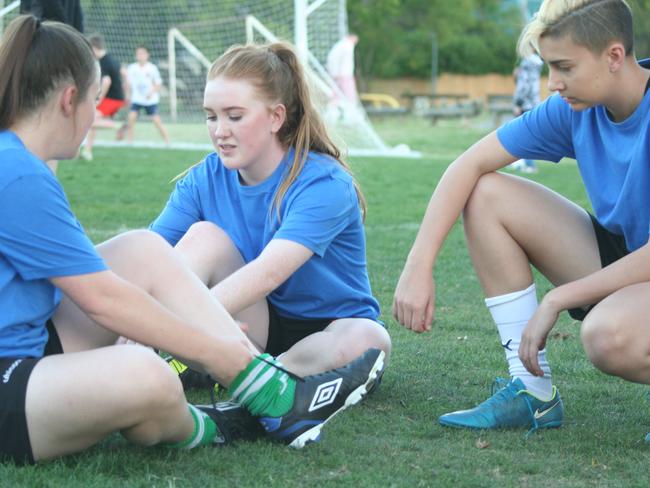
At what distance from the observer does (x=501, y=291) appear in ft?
10.8

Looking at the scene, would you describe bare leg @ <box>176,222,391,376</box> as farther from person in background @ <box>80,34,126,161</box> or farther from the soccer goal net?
the soccer goal net

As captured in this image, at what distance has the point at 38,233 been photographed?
2.45 metres

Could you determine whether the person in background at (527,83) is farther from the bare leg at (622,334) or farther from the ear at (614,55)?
the bare leg at (622,334)

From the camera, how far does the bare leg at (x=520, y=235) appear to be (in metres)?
3.24

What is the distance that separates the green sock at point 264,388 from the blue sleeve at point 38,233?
21.1 inches

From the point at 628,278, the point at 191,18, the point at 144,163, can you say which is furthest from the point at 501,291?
the point at 191,18

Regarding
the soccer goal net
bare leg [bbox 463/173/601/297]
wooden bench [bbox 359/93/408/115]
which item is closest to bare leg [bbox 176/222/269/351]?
bare leg [bbox 463/173/601/297]

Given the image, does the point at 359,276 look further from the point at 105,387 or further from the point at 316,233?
the point at 105,387

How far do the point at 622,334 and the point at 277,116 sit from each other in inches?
56.5

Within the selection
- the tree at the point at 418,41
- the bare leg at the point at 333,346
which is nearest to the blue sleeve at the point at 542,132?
the bare leg at the point at 333,346

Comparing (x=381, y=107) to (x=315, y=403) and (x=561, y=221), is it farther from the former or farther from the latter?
(x=315, y=403)

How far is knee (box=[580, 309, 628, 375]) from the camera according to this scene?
2.82m

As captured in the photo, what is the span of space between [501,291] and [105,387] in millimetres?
1378

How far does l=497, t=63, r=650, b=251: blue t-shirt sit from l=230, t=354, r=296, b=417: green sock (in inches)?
44.1
